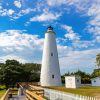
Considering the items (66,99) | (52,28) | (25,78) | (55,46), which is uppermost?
(52,28)

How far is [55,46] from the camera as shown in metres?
47.7

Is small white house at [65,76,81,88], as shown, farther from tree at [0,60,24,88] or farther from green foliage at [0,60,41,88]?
tree at [0,60,24,88]

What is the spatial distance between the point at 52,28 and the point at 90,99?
3979 cm

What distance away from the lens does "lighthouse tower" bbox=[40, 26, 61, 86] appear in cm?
4678

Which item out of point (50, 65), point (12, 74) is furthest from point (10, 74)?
point (50, 65)

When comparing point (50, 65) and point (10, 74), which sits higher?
point (50, 65)

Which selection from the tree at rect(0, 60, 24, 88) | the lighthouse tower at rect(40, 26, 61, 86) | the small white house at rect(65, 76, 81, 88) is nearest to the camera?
the lighthouse tower at rect(40, 26, 61, 86)

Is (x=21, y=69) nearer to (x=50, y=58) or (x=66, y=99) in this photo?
(x=50, y=58)

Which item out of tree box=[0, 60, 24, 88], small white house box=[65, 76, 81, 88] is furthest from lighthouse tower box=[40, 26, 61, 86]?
tree box=[0, 60, 24, 88]

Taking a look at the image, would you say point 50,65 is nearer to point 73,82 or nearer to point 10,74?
point 73,82

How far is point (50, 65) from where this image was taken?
4662cm

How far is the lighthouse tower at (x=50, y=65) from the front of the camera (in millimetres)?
46781

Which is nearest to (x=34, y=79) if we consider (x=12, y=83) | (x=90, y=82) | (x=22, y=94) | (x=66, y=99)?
(x=12, y=83)

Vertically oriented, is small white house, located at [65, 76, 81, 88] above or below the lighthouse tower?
below
